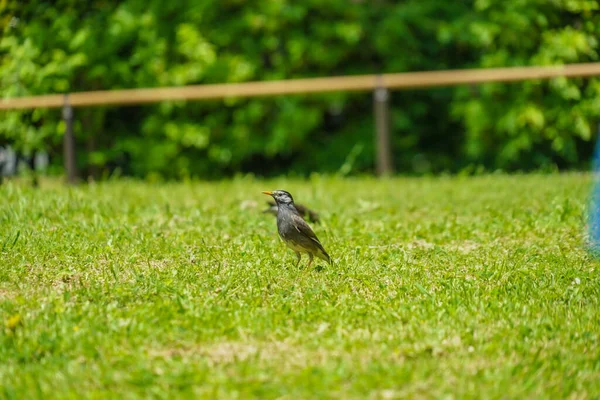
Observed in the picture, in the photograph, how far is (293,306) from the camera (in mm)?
5645

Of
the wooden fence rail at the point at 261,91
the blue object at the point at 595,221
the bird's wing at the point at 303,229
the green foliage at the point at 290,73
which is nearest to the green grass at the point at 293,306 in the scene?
the blue object at the point at 595,221

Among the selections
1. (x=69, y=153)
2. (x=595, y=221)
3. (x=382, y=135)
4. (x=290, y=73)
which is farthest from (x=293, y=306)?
(x=290, y=73)

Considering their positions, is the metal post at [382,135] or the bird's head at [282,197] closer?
the bird's head at [282,197]

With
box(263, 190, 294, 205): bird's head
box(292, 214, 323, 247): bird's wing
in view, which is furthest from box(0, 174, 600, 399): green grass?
box(263, 190, 294, 205): bird's head

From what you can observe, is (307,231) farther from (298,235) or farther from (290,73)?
(290,73)

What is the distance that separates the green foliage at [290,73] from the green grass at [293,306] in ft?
16.9

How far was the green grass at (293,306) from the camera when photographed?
4547 millimetres

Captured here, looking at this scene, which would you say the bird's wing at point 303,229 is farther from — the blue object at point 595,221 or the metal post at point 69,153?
the metal post at point 69,153

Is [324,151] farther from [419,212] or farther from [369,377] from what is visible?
[369,377]

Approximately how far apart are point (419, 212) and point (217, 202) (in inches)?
87.9

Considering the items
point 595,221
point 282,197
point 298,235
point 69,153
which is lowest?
point 69,153

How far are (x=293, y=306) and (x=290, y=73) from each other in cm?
934

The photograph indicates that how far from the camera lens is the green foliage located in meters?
13.7

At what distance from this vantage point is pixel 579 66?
40.9 ft
